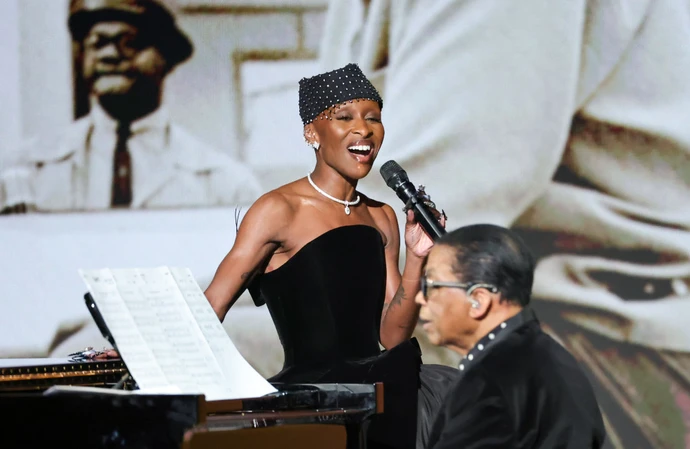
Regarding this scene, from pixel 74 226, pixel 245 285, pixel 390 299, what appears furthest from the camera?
pixel 74 226

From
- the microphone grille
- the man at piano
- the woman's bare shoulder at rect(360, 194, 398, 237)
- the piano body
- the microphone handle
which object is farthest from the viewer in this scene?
the woman's bare shoulder at rect(360, 194, 398, 237)

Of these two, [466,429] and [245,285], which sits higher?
[466,429]

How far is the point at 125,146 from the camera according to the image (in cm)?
443

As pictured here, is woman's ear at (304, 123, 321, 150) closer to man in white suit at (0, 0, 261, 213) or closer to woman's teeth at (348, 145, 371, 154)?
woman's teeth at (348, 145, 371, 154)

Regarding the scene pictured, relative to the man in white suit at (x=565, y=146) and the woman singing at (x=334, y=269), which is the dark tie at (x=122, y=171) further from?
the woman singing at (x=334, y=269)

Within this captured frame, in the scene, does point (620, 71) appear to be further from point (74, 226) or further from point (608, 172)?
point (74, 226)

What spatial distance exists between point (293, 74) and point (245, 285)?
5.56 ft

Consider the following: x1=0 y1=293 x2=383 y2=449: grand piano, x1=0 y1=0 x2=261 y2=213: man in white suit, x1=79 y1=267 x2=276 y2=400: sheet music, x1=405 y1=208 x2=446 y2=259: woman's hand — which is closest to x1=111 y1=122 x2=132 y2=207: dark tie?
x1=0 y1=0 x2=261 y2=213: man in white suit

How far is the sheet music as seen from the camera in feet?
7.12

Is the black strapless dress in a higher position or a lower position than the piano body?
lower

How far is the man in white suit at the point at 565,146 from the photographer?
4.52m

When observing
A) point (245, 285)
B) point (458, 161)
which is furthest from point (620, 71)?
point (245, 285)

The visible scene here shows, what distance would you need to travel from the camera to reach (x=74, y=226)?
4371 mm

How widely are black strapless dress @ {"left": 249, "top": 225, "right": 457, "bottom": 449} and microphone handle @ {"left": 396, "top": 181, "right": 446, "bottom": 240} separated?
0.32 m
